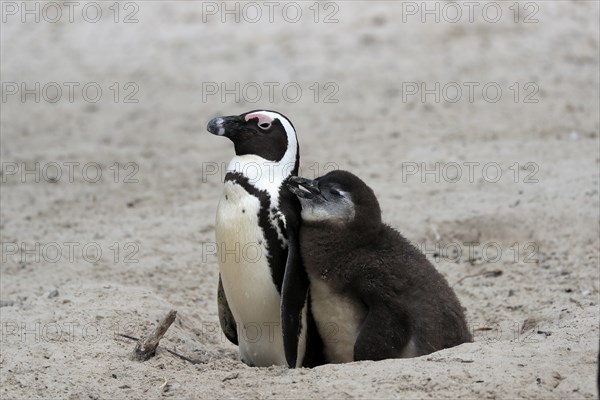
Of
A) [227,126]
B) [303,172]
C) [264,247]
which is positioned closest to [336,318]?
[264,247]

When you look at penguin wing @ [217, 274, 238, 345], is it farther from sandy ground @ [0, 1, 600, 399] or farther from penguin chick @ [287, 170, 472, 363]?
penguin chick @ [287, 170, 472, 363]

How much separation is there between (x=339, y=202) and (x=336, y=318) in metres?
0.54

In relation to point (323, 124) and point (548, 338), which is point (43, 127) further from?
point (548, 338)

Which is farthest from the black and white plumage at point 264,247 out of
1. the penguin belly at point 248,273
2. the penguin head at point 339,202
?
the penguin head at point 339,202

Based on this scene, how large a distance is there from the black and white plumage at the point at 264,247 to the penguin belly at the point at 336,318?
58 millimetres

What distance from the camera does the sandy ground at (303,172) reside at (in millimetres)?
4988

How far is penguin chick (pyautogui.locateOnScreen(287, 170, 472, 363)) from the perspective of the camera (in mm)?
4973

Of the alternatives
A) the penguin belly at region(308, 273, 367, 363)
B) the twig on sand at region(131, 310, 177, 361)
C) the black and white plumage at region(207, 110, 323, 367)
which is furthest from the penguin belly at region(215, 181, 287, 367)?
the twig on sand at region(131, 310, 177, 361)

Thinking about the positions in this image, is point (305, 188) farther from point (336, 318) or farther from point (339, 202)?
point (336, 318)

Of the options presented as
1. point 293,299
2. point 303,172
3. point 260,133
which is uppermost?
point 260,133

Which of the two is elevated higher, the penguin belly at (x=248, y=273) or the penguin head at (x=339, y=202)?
the penguin head at (x=339, y=202)

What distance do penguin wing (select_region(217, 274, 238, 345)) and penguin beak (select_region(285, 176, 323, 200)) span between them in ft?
2.82

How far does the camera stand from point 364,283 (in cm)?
505

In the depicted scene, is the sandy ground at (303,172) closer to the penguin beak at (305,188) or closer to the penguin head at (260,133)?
the penguin beak at (305,188)
